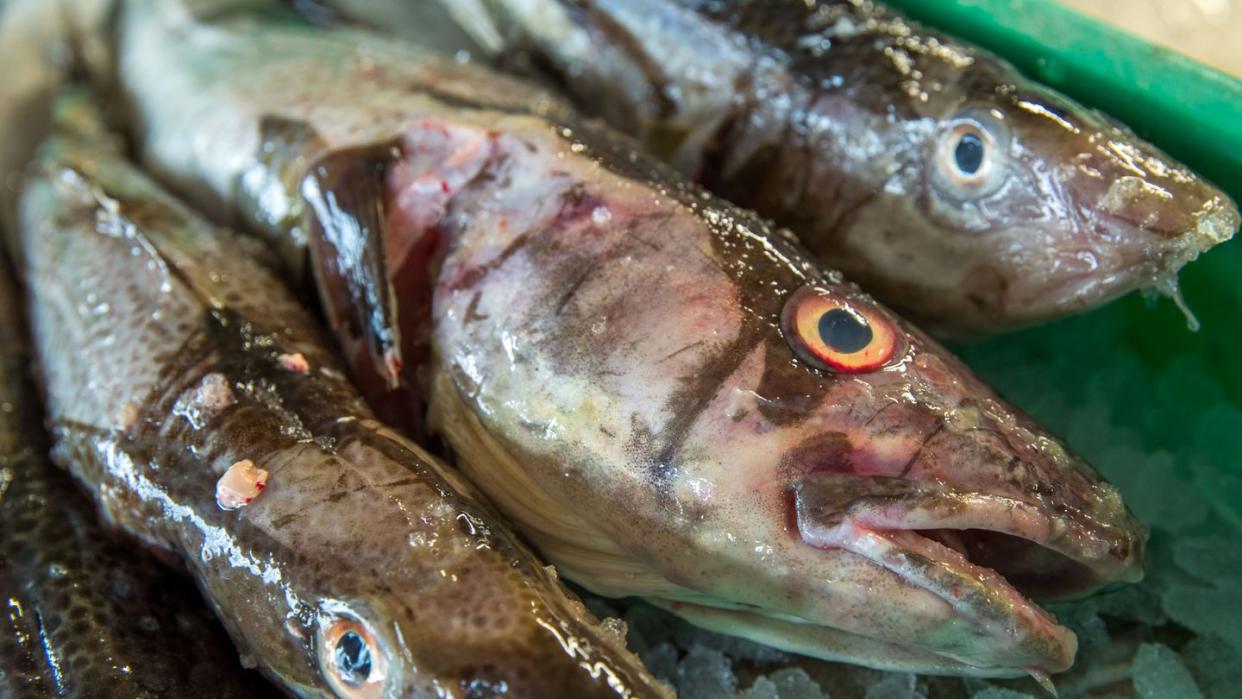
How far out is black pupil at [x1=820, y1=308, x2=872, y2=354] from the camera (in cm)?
182

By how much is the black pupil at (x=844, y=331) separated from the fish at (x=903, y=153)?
2.12ft

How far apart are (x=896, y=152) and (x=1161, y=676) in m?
1.37

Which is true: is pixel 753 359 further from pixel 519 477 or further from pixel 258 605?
pixel 258 605

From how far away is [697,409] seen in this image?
176cm

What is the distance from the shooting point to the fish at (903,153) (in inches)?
83.9

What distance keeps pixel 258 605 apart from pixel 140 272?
1.13 metres

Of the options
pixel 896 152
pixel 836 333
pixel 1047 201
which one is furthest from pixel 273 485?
pixel 1047 201

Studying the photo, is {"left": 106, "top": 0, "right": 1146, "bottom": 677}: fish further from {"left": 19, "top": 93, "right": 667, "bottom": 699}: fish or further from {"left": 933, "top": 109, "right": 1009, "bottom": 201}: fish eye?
{"left": 933, "top": 109, "right": 1009, "bottom": 201}: fish eye

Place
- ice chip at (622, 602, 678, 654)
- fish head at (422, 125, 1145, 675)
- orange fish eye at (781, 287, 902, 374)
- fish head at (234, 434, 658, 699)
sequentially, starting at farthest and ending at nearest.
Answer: ice chip at (622, 602, 678, 654)
orange fish eye at (781, 287, 902, 374)
fish head at (422, 125, 1145, 675)
fish head at (234, 434, 658, 699)

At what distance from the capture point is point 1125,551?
1.78m

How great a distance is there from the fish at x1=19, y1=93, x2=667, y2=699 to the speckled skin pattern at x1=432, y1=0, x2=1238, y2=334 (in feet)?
4.10

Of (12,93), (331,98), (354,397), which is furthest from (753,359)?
(12,93)

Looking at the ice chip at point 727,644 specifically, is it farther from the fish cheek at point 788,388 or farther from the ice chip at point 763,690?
the fish cheek at point 788,388

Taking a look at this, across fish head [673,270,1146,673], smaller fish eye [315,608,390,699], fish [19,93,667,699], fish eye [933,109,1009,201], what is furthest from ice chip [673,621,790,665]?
fish eye [933,109,1009,201]
